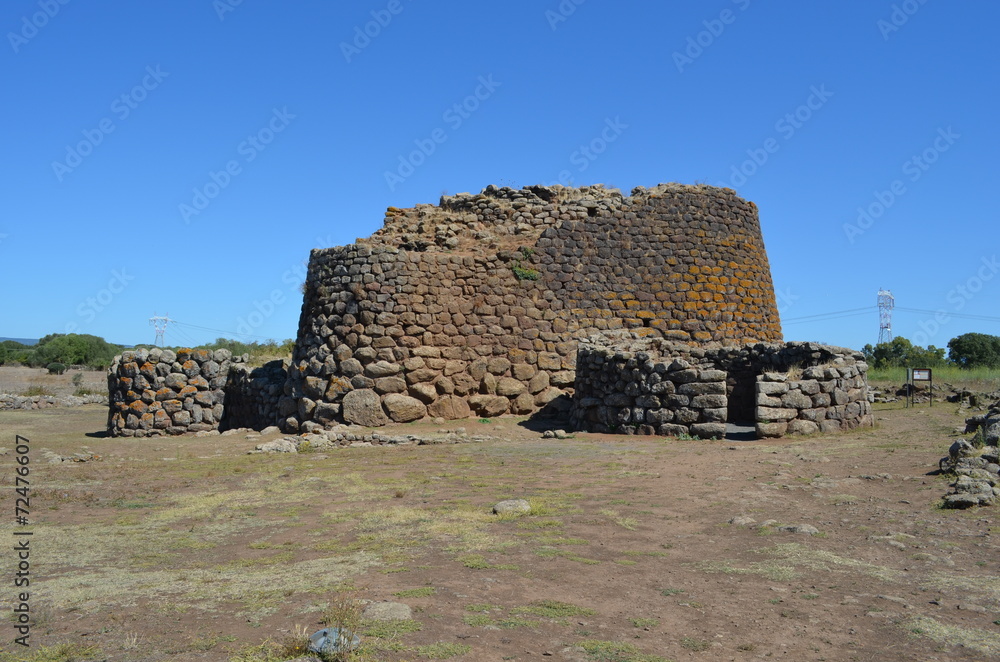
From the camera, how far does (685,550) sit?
5.61 meters

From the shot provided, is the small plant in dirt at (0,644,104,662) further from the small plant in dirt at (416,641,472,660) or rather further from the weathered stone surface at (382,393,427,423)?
the weathered stone surface at (382,393,427,423)

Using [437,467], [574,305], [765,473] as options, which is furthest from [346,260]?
[765,473]

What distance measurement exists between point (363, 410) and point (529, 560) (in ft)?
31.1

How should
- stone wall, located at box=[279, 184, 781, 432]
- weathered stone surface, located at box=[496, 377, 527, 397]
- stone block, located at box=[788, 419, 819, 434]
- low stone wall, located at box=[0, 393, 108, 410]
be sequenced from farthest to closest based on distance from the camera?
1. low stone wall, located at box=[0, 393, 108, 410]
2. weathered stone surface, located at box=[496, 377, 527, 397]
3. stone wall, located at box=[279, 184, 781, 432]
4. stone block, located at box=[788, 419, 819, 434]

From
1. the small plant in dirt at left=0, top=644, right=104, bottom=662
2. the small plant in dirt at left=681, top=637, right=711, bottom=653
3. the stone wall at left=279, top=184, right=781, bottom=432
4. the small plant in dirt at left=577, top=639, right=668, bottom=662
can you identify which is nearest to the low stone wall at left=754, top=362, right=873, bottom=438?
the stone wall at left=279, top=184, right=781, bottom=432

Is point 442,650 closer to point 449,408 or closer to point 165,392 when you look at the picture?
point 449,408

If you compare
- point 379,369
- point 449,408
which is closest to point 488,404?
point 449,408

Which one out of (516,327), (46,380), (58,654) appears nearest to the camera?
(58,654)

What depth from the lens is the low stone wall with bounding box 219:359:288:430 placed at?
15797 millimetres

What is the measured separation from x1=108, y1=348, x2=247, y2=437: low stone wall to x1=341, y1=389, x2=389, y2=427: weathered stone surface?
13.4ft

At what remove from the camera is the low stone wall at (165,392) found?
1588cm

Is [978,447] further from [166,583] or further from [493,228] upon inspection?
[493,228]

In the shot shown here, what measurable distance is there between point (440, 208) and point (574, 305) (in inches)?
170

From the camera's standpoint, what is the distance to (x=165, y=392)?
16.1 metres
